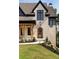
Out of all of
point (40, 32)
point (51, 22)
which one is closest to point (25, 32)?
point (40, 32)

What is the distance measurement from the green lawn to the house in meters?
0.07

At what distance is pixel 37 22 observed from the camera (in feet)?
5.41

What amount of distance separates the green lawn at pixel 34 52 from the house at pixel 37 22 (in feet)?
0.24

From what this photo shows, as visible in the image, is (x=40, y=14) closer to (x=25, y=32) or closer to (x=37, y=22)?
(x=37, y=22)

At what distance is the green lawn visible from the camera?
5.28 feet

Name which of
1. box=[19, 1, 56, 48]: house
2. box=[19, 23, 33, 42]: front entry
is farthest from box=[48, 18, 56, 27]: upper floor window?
box=[19, 23, 33, 42]: front entry

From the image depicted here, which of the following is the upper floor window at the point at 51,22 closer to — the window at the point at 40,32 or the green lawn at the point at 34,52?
the window at the point at 40,32
